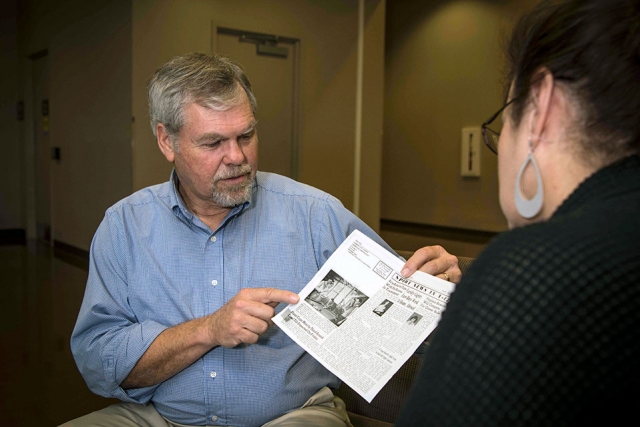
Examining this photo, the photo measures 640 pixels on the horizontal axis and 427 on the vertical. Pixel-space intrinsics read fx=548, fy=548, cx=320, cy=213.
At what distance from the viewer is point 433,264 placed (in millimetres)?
1490

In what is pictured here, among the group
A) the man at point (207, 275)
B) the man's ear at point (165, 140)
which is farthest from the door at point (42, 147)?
the man at point (207, 275)

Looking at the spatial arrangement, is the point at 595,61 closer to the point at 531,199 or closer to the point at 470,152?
the point at 531,199

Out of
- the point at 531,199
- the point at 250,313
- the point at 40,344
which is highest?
the point at 531,199

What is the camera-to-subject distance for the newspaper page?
1.29 metres

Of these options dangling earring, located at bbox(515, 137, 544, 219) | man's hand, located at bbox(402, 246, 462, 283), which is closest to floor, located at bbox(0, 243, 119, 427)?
man's hand, located at bbox(402, 246, 462, 283)

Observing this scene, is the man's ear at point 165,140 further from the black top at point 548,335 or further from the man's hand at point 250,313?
the black top at point 548,335

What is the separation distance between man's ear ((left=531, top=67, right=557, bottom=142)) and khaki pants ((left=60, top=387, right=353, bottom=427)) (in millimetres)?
1038

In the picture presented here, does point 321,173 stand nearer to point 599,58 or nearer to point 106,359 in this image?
point 106,359

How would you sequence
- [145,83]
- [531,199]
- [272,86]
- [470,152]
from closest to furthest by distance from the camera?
[531,199] → [145,83] → [272,86] → [470,152]

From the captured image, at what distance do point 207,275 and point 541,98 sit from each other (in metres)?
1.13

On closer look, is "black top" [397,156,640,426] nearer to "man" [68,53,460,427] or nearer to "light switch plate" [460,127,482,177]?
"man" [68,53,460,427]

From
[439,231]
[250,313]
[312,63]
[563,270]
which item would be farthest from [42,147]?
→ [563,270]

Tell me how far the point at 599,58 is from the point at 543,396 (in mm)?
429

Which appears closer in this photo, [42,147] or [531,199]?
[531,199]
